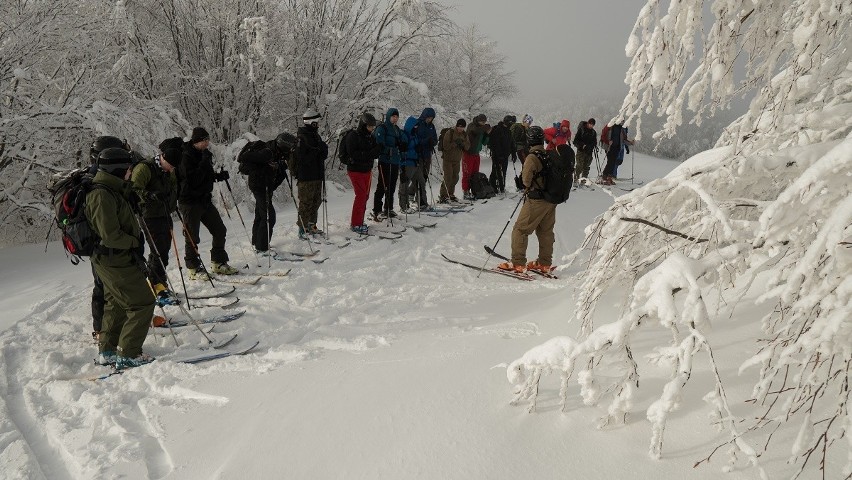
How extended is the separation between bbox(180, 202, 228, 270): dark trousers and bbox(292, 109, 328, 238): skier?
158 cm

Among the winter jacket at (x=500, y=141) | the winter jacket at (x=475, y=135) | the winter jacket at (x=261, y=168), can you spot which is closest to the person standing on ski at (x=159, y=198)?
the winter jacket at (x=261, y=168)

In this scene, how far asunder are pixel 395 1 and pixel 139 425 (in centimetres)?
1347

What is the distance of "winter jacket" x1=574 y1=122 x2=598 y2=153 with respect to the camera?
534 inches

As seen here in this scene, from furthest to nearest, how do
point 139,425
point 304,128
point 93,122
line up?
point 93,122 → point 304,128 → point 139,425

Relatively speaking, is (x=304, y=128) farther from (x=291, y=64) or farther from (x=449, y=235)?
(x=291, y=64)

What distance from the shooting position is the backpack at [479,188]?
39.7ft

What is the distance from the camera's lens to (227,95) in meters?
13.7

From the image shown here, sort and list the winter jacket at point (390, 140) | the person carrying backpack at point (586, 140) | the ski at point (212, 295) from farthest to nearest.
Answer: the person carrying backpack at point (586, 140), the winter jacket at point (390, 140), the ski at point (212, 295)

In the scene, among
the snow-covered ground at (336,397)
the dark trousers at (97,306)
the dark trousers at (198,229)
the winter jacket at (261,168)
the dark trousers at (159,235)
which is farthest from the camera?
the winter jacket at (261,168)

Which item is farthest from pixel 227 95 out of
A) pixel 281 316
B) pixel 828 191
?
pixel 828 191

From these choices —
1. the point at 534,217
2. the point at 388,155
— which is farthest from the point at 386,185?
the point at 534,217

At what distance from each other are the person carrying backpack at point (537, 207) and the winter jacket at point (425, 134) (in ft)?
11.3

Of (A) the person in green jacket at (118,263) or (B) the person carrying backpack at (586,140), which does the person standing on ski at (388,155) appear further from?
(B) the person carrying backpack at (586,140)

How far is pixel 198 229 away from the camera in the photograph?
626 cm
